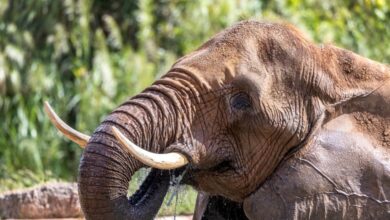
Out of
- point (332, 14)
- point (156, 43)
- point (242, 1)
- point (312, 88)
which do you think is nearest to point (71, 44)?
point (156, 43)

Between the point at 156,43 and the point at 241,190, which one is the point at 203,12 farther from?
the point at 241,190

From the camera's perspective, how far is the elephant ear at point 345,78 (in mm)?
7188

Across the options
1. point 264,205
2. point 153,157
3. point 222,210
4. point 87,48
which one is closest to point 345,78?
point 264,205

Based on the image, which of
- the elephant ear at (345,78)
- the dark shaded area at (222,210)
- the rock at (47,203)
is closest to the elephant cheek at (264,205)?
the dark shaded area at (222,210)

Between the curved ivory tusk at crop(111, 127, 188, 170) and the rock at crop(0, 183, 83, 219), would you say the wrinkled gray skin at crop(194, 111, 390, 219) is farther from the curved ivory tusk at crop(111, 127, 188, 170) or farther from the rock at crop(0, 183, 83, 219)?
the rock at crop(0, 183, 83, 219)

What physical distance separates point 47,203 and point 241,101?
3928 mm

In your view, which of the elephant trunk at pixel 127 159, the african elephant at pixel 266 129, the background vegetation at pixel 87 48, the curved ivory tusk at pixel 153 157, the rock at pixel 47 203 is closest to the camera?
the curved ivory tusk at pixel 153 157

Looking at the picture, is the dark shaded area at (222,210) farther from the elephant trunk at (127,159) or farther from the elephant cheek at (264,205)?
the elephant trunk at (127,159)

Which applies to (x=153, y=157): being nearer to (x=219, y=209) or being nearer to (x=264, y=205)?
(x=264, y=205)

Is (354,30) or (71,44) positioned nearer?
(354,30)

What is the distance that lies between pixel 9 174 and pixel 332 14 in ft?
18.2

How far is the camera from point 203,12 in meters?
18.1

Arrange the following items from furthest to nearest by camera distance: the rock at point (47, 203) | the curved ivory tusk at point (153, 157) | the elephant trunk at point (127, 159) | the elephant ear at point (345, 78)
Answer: the rock at point (47, 203) → the elephant ear at point (345, 78) → the elephant trunk at point (127, 159) → the curved ivory tusk at point (153, 157)

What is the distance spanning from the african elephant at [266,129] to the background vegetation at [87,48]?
920 cm
